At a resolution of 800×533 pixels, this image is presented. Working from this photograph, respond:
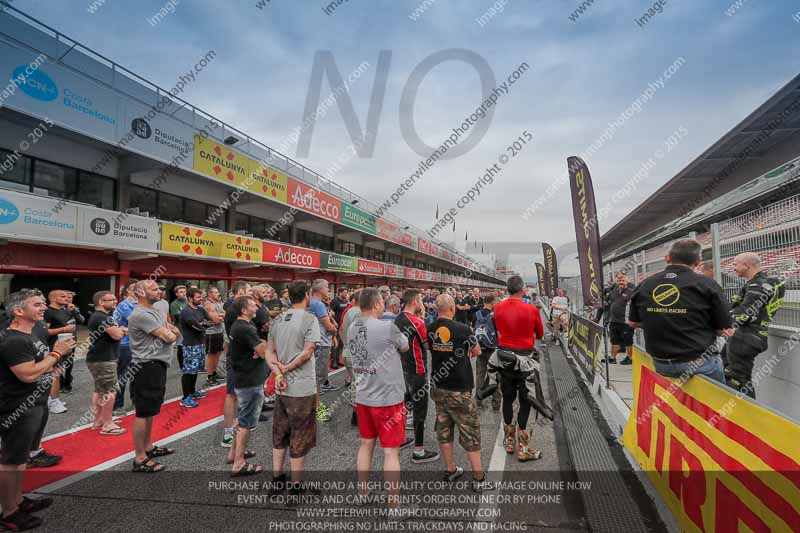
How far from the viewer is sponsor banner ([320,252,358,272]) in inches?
826

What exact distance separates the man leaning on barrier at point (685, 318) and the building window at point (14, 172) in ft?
44.5

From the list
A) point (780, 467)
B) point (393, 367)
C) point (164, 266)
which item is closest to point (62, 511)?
point (393, 367)

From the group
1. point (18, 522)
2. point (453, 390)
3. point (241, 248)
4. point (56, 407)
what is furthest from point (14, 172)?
point (453, 390)

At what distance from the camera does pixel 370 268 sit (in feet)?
87.9

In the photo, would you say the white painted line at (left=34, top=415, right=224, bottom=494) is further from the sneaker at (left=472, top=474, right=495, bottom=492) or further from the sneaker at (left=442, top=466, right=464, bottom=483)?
the sneaker at (left=472, top=474, right=495, bottom=492)

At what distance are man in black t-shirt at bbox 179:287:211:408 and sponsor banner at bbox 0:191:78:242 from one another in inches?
211

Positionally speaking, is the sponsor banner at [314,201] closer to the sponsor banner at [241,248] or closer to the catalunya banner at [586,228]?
the sponsor banner at [241,248]

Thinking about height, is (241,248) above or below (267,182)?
below

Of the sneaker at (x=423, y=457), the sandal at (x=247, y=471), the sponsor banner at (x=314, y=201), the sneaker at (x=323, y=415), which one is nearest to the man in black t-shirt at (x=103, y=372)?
the sandal at (x=247, y=471)

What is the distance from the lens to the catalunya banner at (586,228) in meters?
7.92

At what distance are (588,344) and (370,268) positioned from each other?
68.0 feet

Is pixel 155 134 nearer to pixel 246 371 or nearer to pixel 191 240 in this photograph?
pixel 191 240

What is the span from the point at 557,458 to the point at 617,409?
1400 millimetres

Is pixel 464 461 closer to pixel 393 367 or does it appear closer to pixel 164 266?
pixel 393 367
